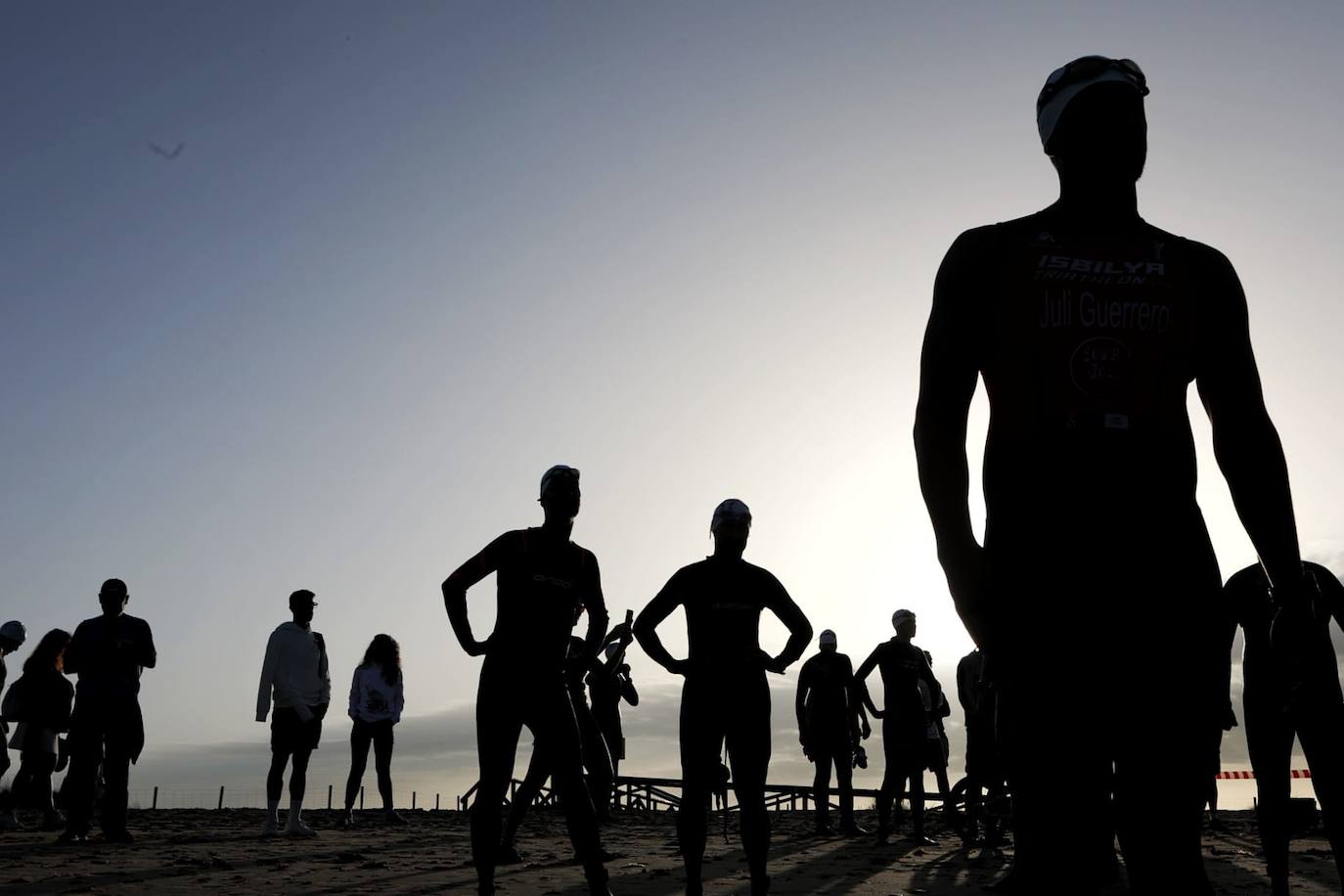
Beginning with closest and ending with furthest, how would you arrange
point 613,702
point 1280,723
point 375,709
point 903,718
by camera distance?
point 1280,723, point 903,718, point 375,709, point 613,702

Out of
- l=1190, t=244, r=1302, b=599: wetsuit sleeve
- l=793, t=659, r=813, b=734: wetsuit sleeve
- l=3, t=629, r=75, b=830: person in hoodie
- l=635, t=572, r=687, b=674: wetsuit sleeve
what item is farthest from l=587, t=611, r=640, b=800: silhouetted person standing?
l=1190, t=244, r=1302, b=599: wetsuit sleeve

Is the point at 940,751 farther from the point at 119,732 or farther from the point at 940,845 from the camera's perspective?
the point at 119,732

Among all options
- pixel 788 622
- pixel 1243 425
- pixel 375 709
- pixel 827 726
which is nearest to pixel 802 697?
pixel 827 726

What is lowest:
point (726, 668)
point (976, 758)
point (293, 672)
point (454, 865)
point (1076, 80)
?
point (454, 865)

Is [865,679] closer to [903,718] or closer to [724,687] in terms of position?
[903,718]

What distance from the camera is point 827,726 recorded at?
634 inches

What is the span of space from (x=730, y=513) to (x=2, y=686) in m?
9.96

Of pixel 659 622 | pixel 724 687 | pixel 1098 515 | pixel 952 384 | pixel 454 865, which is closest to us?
pixel 1098 515

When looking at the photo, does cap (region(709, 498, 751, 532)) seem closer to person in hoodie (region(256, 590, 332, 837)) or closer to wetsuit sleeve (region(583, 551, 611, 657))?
wetsuit sleeve (region(583, 551, 611, 657))

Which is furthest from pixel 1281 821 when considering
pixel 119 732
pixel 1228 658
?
pixel 119 732

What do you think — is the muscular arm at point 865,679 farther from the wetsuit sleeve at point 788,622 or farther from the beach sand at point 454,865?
the wetsuit sleeve at point 788,622

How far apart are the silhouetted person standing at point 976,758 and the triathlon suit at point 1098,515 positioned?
1016 cm

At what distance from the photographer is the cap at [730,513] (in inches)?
317

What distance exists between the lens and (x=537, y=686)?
6.91 m
